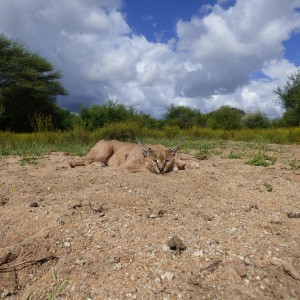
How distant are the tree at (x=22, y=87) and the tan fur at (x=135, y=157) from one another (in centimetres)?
1608

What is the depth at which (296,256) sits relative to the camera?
2.84m

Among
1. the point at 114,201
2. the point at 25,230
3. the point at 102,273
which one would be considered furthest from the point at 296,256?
the point at 25,230

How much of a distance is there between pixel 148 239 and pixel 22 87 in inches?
860

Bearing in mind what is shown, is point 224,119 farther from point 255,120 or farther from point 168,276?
point 168,276

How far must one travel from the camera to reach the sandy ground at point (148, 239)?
2.48 metres

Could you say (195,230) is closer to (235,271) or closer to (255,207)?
(235,271)

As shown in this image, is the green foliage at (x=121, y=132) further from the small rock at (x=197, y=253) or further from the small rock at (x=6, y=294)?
the small rock at (x=6, y=294)

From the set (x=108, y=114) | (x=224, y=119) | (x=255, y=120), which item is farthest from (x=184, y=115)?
(x=108, y=114)

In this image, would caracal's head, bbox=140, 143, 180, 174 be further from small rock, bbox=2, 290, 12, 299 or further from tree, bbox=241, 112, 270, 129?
tree, bbox=241, 112, 270, 129

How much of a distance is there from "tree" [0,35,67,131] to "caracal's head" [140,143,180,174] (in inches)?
676

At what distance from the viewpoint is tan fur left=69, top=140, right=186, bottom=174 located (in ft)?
20.8

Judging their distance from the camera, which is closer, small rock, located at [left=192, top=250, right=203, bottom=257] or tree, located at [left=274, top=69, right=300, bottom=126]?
small rock, located at [left=192, top=250, right=203, bottom=257]

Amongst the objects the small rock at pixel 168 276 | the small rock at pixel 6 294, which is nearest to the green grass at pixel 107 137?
the small rock at pixel 168 276

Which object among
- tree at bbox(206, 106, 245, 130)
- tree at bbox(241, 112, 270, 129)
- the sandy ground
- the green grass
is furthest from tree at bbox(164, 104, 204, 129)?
the sandy ground
